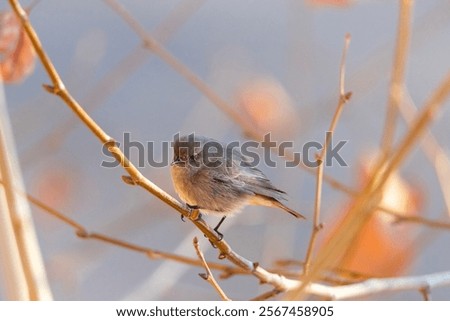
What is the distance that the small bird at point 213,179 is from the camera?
1.47 metres

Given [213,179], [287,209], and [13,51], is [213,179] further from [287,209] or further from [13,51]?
[13,51]

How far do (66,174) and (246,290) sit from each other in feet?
1.92

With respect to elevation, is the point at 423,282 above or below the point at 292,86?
below

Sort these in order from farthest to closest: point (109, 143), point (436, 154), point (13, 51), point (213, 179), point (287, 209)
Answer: point (213, 179) → point (287, 209) → point (436, 154) → point (13, 51) → point (109, 143)

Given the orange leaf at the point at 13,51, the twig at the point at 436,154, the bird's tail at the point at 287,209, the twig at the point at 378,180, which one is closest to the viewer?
the twig at the point at 378,180

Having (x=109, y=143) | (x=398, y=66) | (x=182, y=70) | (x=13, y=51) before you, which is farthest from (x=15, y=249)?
(x=398, y=66)

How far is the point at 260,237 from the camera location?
1.80 m

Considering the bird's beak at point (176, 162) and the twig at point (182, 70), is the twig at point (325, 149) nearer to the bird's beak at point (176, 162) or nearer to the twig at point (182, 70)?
the twig at point (182, 70)

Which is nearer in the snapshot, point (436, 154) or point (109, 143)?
point (109, 143)

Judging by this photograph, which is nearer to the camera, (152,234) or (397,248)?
(397,248)

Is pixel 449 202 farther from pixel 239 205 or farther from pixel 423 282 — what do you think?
pixel 239 205

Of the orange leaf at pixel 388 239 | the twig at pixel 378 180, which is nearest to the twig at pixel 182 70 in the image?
the orange leaf at pixel 388 239

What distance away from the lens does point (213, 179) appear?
153cm
